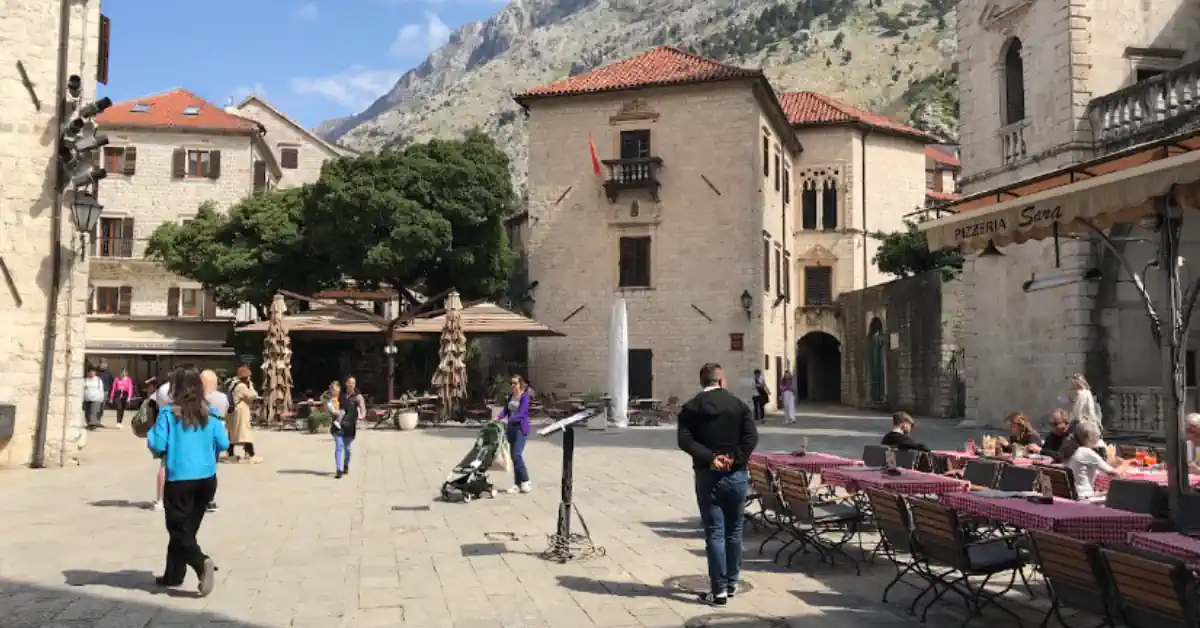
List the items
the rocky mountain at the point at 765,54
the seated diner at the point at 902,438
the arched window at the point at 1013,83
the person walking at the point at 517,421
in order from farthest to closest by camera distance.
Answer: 1. the rocky mountain at the point at 765,54
2. the arched window at the point at 1013,83
3. the person walking at the point at 517,421
4. the seated diner at the point at 902,438

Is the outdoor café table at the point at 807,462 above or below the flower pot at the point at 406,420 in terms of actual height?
above

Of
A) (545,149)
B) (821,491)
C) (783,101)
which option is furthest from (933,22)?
(821,491)

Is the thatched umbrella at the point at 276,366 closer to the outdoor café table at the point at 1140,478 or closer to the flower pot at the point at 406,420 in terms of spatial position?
the flower pot at the point at 406,420

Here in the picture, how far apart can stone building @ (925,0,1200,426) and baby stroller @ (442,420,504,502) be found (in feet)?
33.7

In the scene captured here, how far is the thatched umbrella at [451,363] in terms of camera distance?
2239cm

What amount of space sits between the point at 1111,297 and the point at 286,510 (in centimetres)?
1614

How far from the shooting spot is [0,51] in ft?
45.0

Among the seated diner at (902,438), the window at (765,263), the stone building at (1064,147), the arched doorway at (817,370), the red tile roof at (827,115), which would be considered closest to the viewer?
the seated diner at (902,438)

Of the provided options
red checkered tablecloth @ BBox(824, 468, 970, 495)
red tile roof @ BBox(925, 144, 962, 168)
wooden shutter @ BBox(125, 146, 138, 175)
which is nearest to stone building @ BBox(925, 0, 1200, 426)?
red checkered tablecloth @ BBox(824, 468, 970, 495)

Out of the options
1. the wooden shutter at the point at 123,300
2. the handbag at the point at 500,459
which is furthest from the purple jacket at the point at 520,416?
the wooden shutter at the point at 123,300

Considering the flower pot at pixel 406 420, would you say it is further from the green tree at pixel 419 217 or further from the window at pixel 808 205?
the window at pixel 808 205

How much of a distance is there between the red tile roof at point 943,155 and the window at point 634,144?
2853 cm

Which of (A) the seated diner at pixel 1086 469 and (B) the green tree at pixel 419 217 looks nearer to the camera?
(A) the seated diner at pixel 1086 469

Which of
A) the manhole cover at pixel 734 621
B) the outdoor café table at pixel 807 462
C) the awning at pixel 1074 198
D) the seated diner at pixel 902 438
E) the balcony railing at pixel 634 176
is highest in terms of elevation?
the balcony railing at pixel 634 176
